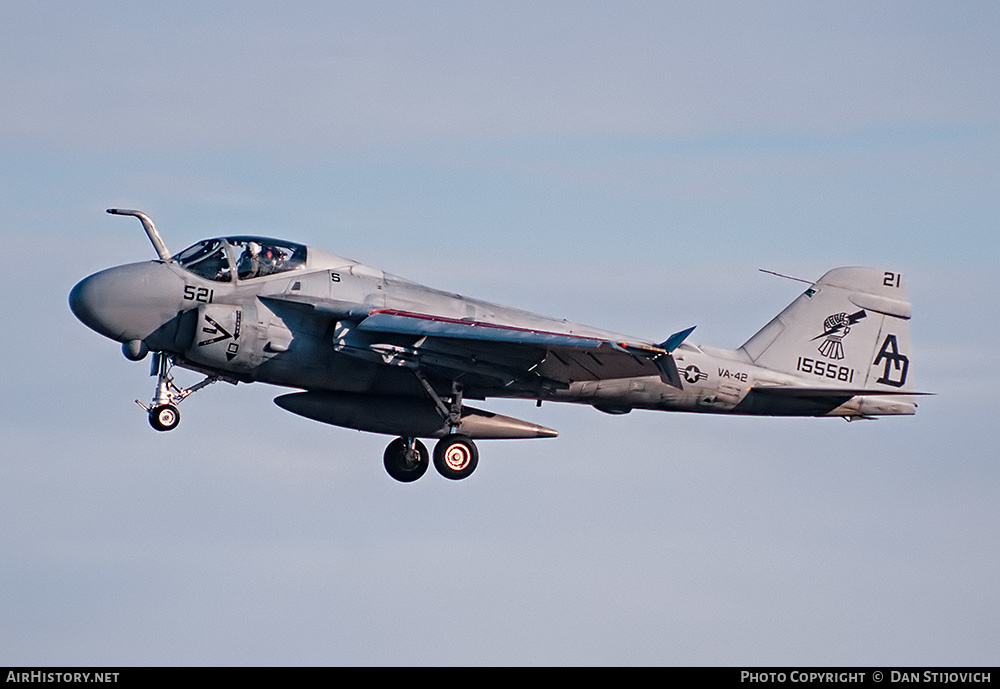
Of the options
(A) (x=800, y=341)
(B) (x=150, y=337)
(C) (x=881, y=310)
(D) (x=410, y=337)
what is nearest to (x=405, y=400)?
(D) (x=410, y=337)

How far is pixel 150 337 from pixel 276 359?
192cm

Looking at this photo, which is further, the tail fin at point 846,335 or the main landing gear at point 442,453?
the tail fin at point 846,335

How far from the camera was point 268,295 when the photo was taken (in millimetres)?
22859

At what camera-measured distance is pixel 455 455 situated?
24031 millimetres

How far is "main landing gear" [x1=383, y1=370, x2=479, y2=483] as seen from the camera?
2370 cm

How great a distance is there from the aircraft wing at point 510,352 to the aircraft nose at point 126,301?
2.99 meters

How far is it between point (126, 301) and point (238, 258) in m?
1.86

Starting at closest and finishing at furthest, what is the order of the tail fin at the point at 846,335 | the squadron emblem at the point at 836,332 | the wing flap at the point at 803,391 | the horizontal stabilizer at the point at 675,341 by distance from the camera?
the horizontal stabilizer at the point at 675,341 < the wing flap at the point at 803,391 < the tail fin at the point at 846,335 < the squadron emblem at the point at 836,332

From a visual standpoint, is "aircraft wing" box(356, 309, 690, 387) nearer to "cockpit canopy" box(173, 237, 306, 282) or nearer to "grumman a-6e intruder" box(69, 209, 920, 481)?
"grumman a-6e intruder" box(69, 209, 920, 481)

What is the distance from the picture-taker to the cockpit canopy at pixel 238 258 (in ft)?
74.6

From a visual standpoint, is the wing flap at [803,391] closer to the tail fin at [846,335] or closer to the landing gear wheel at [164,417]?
the tail fin at [846,335]

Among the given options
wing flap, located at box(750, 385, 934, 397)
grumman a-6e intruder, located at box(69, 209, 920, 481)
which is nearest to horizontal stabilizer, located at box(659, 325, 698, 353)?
grumman a-6e intruder, located at box(69, 209, 920, 481)

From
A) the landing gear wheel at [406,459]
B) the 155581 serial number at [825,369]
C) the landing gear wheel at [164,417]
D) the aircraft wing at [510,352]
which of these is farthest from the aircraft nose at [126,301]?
the 155581 serial number at [825,369]

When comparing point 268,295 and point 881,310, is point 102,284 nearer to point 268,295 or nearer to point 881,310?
point 268,295
